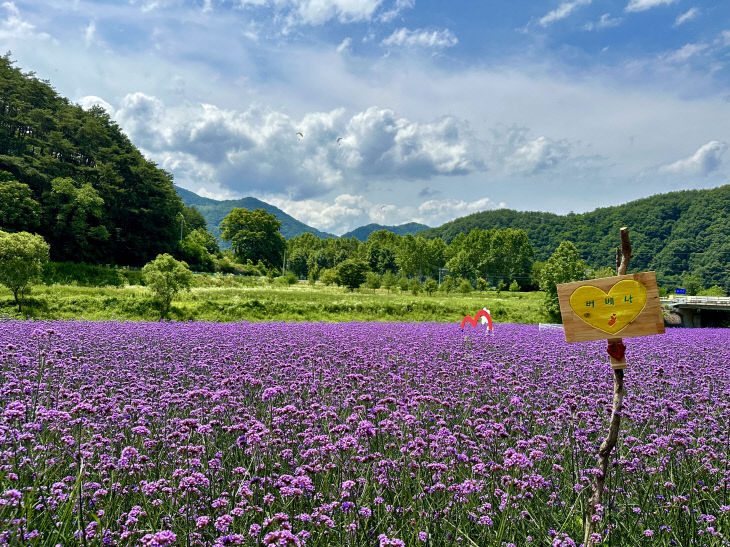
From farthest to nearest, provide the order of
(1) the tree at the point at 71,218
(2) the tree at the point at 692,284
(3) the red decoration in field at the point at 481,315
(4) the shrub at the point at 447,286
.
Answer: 1. (2) the tree at the point at 692,284
2. (4) the shrub at the point at 447,286
3. (1) the tree at the point at 71,218
4. (3) the red decoration in field at the point at 481,315

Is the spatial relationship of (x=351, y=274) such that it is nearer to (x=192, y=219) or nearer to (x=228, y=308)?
(x=228, y=308)

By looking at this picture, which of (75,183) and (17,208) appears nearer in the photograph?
(17,208)

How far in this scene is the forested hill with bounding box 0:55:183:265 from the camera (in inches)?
1534

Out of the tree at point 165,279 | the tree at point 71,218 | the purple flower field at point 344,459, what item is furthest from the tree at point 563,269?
the tree at point 71,218

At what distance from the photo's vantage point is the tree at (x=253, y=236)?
3745 inches

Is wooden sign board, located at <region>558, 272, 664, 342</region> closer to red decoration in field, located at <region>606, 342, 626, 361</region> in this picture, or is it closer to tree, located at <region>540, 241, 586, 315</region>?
red decoration in field, located at <region>606, 342, 626, 361</region>

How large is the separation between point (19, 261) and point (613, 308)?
966 inches

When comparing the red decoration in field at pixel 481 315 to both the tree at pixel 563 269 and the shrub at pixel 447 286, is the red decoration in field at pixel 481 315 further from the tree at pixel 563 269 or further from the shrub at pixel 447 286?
the shrub at pixel 447 286

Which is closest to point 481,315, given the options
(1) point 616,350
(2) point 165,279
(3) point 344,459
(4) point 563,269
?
(3) point 344,459

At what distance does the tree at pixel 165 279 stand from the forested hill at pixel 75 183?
20805 mm

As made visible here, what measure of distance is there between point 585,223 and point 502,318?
10220 cm

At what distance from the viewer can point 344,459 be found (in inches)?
141

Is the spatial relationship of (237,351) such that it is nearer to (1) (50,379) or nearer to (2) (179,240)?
(1) (50,379)

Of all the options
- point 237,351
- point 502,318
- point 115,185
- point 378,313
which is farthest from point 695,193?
point 237,351
